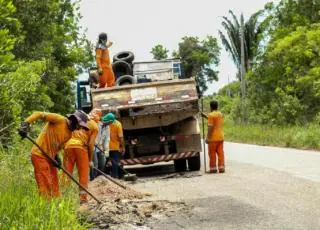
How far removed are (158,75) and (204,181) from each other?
4.77m

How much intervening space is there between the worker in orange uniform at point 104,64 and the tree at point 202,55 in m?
47.8

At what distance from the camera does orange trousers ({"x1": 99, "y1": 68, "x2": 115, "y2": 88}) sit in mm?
15018

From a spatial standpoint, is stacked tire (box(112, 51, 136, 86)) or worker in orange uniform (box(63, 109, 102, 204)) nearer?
worker in orange uniform (box(63, 109, 102, 204))

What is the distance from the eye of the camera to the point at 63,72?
27.2 metres

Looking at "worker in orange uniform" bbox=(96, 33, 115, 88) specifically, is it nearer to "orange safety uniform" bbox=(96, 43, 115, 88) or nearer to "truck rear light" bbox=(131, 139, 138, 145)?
"orange safety uniform" bbox=(96, 43, 115, 88)

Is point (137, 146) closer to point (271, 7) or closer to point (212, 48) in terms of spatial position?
point (271, 7)

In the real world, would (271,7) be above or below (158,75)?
above

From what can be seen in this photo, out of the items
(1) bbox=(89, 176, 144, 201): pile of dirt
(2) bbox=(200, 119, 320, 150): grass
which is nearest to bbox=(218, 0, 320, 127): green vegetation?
(2) bbox=(200, 119, 320, 150): grass

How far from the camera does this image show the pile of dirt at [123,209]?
7879 mm

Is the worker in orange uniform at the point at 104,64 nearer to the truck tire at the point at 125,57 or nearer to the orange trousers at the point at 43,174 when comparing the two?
the truck tire at the point at 125,57

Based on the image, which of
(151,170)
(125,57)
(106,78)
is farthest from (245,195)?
(125,57)

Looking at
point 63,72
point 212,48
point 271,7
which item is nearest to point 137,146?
point 63,72

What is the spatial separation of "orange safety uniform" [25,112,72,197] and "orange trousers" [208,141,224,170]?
5898 mm

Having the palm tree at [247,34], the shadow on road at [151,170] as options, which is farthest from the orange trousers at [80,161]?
the palm tree at [247,34]
